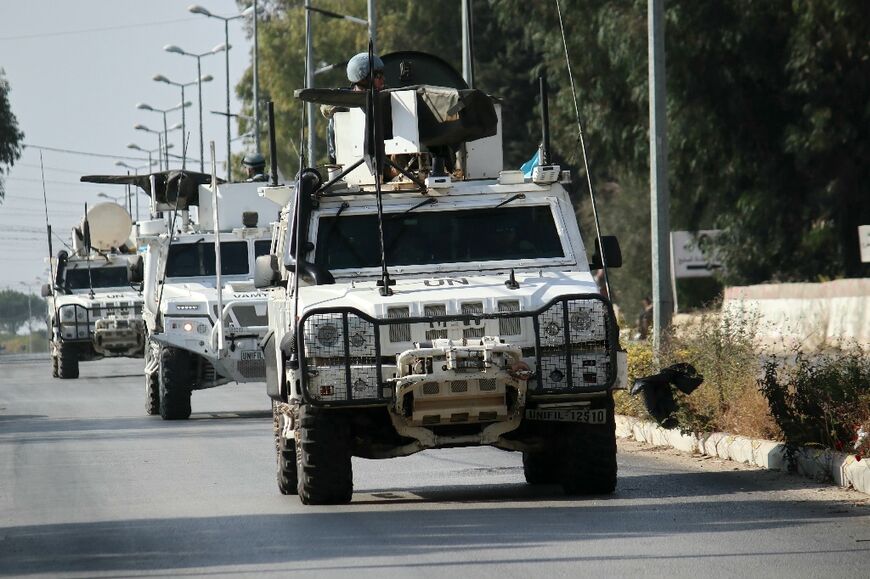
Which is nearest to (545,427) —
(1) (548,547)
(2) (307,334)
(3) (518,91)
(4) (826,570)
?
(2) (307,334)

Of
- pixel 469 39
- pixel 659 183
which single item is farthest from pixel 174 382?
pixel 659 183

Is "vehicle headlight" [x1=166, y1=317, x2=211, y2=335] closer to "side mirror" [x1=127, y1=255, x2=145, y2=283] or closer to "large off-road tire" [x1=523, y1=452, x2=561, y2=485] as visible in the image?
"side mirror" [x1=127, y1=255, x2=145, y2=283]

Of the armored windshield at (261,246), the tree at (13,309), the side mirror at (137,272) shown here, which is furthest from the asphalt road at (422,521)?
the tree at (13,309)

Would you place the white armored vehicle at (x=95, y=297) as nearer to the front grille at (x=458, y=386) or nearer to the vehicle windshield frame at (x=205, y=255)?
the vehicle windshield frame at (x=205, y=255)

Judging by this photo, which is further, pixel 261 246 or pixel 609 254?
pixel 261 246

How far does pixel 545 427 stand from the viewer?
12336 millimetres

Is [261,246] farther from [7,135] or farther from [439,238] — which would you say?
[7,135]

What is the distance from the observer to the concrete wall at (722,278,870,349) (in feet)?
98.1

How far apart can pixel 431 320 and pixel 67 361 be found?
26.7 metres

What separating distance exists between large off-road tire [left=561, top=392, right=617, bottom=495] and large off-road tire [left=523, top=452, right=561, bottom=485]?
2.42 feet

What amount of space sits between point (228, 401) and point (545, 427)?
15.5 metres

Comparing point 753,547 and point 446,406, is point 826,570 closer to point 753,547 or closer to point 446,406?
point 753,547

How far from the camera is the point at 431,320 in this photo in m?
11.5

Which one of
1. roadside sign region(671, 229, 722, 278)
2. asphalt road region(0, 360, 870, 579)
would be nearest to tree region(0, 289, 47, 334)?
roadside sign region(671, 229, 722, 278)
